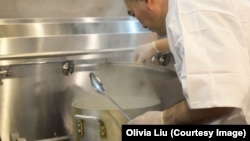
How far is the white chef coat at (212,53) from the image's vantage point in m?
0.71

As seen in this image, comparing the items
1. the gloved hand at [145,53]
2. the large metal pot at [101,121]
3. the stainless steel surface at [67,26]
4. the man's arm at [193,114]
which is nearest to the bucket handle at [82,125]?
the large metal pot at [101,121]

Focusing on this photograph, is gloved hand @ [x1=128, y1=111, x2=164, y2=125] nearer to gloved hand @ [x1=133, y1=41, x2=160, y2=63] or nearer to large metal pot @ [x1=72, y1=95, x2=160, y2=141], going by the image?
large metal pot @ [x1=72, y1=95, x2=160, y2=141]

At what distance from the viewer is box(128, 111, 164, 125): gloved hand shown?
0.86 meters

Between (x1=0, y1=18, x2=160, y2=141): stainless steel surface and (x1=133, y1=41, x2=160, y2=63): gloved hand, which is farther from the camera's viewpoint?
(x1=133, y1=41, x2=160, y2=63): gloved hand

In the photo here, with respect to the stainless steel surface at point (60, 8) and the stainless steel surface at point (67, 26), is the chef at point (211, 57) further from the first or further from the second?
the stainless steel surface at point (60, 8)

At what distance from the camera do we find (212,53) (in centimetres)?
71

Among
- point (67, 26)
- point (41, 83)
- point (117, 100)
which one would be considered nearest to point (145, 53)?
point (117, 100)

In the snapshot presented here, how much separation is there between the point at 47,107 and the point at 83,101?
0.73 feet

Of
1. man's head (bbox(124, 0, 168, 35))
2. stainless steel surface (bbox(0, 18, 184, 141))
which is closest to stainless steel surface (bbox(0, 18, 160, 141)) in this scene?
stainless steel surface (bbox(0, 18, 184, 141))

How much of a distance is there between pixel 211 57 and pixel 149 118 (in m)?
0.24

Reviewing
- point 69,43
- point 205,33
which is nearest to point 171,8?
point 205,33

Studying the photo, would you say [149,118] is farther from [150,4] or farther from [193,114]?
[150,4]

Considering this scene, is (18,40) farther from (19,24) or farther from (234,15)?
(234,15)

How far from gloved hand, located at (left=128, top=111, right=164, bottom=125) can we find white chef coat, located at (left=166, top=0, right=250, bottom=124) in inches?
5.6
